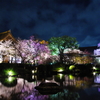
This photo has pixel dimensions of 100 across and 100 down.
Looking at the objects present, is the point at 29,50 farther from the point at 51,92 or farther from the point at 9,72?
the point at 51,92

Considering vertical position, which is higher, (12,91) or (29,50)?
(29,50)

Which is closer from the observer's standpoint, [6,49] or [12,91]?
[12,91]

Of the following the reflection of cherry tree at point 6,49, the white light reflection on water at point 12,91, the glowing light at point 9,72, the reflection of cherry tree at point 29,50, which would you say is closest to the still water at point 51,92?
the white light reflection on water at point 12,91

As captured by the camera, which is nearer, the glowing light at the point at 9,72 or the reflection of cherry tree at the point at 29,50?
the glowing light at the point at 9,72

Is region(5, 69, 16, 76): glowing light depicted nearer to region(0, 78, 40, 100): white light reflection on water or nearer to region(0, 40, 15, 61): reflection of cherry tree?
region(0, 40, 15, 61): reflection of cherry tree

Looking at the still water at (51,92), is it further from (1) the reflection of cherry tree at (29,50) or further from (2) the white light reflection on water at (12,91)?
(1) the reflection of cherry tree at (29,50)

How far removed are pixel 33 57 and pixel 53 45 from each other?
9554 mm

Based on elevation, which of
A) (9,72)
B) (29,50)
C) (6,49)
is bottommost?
(9,72)

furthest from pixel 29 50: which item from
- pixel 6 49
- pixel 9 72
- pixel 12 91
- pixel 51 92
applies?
pixel 51 92

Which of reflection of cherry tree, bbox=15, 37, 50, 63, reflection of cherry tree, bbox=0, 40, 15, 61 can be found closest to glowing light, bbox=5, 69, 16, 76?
reflection of cherry tree, bbox=15, 37, 50, 63

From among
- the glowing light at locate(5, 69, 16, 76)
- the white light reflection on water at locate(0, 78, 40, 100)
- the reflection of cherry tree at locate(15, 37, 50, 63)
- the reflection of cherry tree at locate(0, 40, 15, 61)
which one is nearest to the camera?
the white light reflection on water at locate(0, 78, 40, 100)

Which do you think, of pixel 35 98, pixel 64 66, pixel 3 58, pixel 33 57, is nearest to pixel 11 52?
pixel 3 58

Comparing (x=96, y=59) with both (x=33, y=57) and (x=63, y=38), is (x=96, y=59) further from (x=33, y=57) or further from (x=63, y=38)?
(x=33, y=57)

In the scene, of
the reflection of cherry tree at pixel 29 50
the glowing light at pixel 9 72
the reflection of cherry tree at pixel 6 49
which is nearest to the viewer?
the glowing light at pixel 9 72
